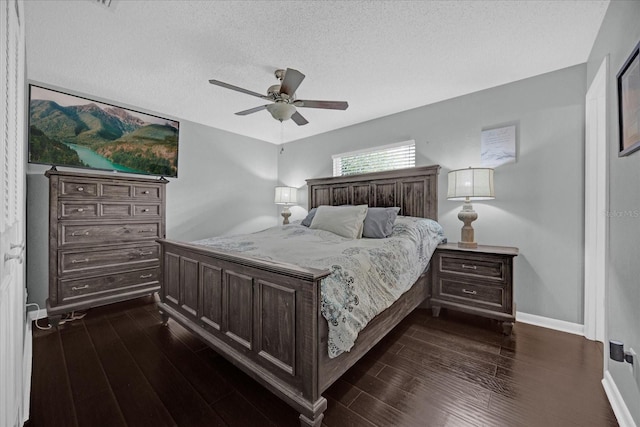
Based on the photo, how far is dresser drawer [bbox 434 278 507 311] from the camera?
7.89 ft

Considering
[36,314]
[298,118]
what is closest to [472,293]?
[298,118]

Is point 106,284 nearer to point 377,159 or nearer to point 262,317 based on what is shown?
point 262,317

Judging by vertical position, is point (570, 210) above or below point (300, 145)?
below

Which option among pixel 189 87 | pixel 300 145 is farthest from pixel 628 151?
pixel 300 145

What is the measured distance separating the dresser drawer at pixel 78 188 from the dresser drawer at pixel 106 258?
58 centimetres

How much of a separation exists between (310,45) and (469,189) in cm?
201

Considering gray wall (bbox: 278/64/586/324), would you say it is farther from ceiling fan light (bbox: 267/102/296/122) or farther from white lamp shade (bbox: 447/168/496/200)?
ceiling fan light (bbox: 267/102/296/122)

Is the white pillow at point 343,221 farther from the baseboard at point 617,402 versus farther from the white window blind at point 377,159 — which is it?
the baseboard at point 617,402

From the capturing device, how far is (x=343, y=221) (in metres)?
2.91

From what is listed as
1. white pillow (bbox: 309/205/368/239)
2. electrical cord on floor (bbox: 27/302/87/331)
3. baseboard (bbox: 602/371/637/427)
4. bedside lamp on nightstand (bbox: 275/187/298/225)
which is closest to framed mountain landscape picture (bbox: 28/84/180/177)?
electrical cord on floor (bbox: 27/302/87/331)

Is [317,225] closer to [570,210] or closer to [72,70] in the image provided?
[570,210]

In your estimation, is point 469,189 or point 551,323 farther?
point 469,189

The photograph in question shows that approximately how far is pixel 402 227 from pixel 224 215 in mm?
3029

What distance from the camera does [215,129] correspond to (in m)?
4.30
